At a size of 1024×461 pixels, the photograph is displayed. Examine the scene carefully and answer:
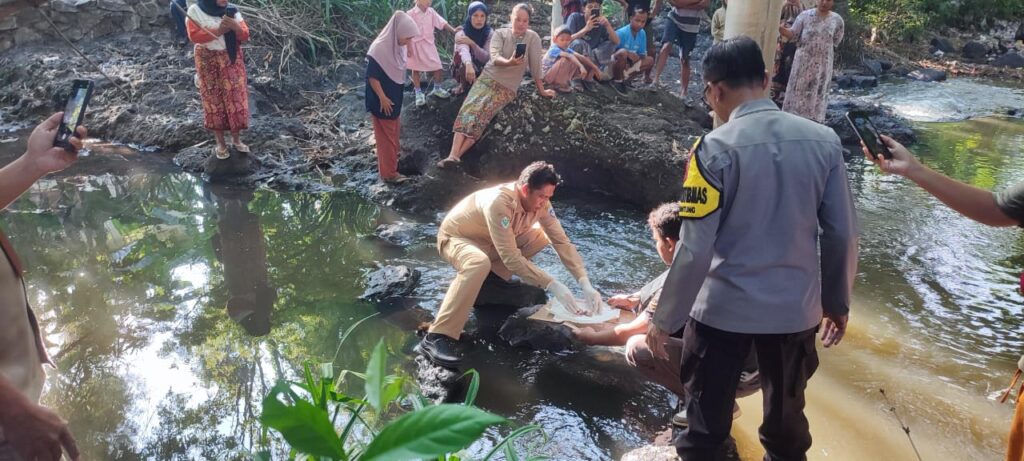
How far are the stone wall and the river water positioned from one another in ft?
15.9

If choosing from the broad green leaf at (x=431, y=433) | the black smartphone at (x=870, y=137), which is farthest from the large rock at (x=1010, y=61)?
the broad green leaf at (x=431, y=433)

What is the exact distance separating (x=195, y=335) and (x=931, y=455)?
3.75m

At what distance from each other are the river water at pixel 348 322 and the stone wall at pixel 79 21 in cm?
486

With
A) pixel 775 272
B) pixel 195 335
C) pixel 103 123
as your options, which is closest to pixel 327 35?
pixel 103 123

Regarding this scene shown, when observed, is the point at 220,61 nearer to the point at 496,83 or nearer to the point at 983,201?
the point at 496,83

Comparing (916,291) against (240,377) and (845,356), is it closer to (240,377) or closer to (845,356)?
(845,356)

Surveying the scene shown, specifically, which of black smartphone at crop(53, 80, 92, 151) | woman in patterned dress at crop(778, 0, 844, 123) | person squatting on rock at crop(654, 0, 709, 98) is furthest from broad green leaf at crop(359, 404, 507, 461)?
person squatting on rock at crop(654, 0, 709, 98)

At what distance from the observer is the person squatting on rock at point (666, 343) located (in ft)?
8.66

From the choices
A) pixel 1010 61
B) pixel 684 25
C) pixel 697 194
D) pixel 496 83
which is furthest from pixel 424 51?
pixel 1010 61

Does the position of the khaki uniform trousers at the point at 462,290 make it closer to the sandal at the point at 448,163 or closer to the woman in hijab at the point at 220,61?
the sandal at the point at 448,163

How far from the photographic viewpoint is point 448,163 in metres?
6.30

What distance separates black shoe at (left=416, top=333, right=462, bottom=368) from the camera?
330cm

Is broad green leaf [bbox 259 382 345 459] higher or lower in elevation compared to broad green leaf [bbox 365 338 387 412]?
higher

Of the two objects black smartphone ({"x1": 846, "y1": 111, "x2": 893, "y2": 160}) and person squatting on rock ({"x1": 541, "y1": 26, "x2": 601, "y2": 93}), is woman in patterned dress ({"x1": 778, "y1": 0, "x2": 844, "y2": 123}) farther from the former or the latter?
black smartphone ({"x1": 846, "y1": 111, "x2": 893, "y2": 160})
